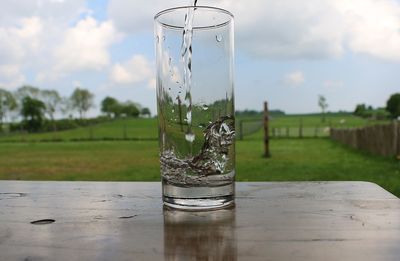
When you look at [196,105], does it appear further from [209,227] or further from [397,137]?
[397,137]

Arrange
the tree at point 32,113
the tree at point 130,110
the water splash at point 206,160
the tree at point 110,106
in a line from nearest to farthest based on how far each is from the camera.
A: the water splash at point 206,160 → the tree at point 32,113 → the tree at point 130,110 → the tree at point 110,106

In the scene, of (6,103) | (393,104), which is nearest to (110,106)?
(6,103)

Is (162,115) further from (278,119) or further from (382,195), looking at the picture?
(278,119)

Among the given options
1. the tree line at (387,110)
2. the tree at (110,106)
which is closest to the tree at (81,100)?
the tree at (110,106)

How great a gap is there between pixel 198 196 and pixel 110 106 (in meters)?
57.1

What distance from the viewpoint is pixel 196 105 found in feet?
2.33

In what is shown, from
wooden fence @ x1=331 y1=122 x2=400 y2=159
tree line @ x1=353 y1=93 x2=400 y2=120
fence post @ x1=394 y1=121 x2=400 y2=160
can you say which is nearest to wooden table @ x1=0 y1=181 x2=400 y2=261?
wooden fence @ x1=331 y1=122 x2=400 y2=159

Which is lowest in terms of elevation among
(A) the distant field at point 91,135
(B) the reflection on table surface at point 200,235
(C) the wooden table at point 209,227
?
(A) the distant field at point 91,135

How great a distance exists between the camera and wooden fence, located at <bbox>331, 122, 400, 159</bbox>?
8047 millimetres

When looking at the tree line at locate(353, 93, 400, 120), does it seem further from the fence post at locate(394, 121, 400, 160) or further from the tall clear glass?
the tall clear glass

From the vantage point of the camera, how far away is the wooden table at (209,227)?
54cm

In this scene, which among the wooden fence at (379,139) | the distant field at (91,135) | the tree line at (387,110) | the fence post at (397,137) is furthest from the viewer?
the tree line at (387,110)

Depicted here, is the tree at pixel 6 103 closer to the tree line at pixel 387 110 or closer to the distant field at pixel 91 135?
the distant field at pixel 91 135

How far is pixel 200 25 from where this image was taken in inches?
29.0
